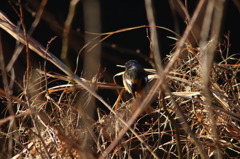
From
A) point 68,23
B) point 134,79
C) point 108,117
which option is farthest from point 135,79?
point 68,23

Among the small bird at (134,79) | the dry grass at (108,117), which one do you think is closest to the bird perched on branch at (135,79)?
the small bird at (134,79)

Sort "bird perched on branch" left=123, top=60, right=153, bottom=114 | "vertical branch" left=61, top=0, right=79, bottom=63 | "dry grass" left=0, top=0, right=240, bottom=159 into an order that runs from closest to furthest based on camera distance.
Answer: "vertical branch" left=61, top=0, right=79, bottom=63 → "dry grass" left=0, top=0, right=240, bottom=159 → "bird perched on branch" left=123, top=60, right=153, bottom=114

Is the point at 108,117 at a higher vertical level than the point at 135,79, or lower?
higher

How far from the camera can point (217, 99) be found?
2.14m

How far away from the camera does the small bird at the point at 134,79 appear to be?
3254 millimetres

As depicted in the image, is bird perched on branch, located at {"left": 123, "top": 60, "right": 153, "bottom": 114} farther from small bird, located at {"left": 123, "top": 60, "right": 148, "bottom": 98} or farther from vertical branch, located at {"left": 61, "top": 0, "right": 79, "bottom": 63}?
vertical branch, located at {"left": 61, "top": 0, "right": 79, "bottom": 63}

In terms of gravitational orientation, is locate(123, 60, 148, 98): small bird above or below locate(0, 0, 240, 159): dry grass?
below

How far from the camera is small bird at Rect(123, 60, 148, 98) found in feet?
10.7

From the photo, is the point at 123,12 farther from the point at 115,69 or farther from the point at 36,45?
→ the point at 36,45

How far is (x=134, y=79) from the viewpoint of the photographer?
3438 mm

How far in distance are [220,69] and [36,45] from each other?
3.53 ft

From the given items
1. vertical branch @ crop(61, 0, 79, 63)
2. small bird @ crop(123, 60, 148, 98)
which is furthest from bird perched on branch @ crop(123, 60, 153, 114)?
vertical branch @ crop(61, 0, 79, 63)

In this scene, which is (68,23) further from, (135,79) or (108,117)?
(135,79)

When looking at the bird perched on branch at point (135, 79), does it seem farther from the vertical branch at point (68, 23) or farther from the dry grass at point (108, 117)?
the vertical branch at point (68, 23)
